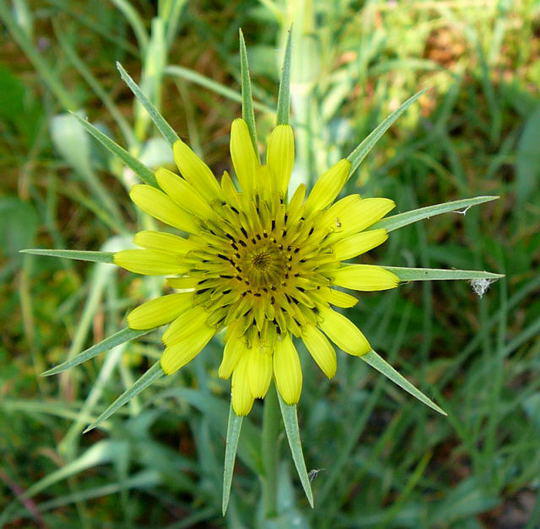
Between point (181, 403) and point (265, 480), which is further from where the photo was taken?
point (181, 403)

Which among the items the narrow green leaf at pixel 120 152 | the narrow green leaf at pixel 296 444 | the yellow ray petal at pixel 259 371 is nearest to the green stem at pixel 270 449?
the yellow ray petal at pixel 259 371

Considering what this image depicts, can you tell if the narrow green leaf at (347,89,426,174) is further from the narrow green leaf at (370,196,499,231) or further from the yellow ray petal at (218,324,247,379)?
the yellow ray petal at (218,324,247,379)

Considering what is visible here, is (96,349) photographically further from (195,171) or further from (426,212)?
(426,212)

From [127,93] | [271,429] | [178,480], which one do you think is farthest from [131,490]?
[127,93]

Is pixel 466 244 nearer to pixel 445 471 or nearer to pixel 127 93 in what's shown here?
pixel 445 471

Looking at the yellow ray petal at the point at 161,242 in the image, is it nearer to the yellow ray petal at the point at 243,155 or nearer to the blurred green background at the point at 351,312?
the yellow ray petal at the point at 243,155

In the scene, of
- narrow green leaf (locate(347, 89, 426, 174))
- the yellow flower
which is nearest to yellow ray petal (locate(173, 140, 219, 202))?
the yellow flower
